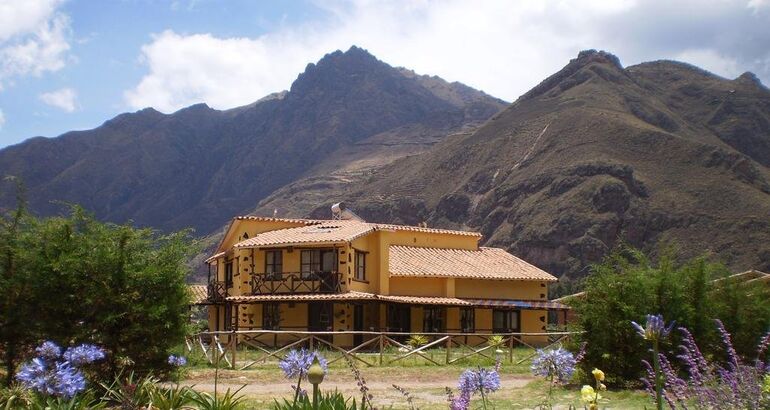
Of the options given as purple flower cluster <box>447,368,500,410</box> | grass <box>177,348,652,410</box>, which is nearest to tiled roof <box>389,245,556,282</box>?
grass <box>177,348,652,410</box>

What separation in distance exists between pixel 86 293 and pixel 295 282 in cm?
2466

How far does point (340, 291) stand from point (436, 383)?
57.6 feet

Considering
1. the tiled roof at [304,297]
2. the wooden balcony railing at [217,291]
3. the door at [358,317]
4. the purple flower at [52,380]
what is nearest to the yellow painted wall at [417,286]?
the door at [358,317]

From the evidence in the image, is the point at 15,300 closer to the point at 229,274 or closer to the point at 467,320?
the point at 467,320

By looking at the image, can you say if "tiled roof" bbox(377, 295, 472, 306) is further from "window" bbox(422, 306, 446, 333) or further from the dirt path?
the dirt path

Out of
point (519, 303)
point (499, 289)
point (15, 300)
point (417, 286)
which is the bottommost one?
point (519, 303)

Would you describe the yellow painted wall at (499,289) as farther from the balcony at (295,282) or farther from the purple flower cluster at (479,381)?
the purple flower cluster at (479,381)

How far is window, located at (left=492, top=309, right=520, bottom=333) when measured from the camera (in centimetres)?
4328

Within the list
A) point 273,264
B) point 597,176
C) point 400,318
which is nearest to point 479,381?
point 273,264

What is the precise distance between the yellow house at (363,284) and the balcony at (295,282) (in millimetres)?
45

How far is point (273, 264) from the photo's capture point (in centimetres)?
3981

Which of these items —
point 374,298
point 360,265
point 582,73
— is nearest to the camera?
point 374,298

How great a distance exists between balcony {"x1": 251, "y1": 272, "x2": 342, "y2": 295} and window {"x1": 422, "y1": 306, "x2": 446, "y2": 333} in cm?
518

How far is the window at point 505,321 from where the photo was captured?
43.3 m
